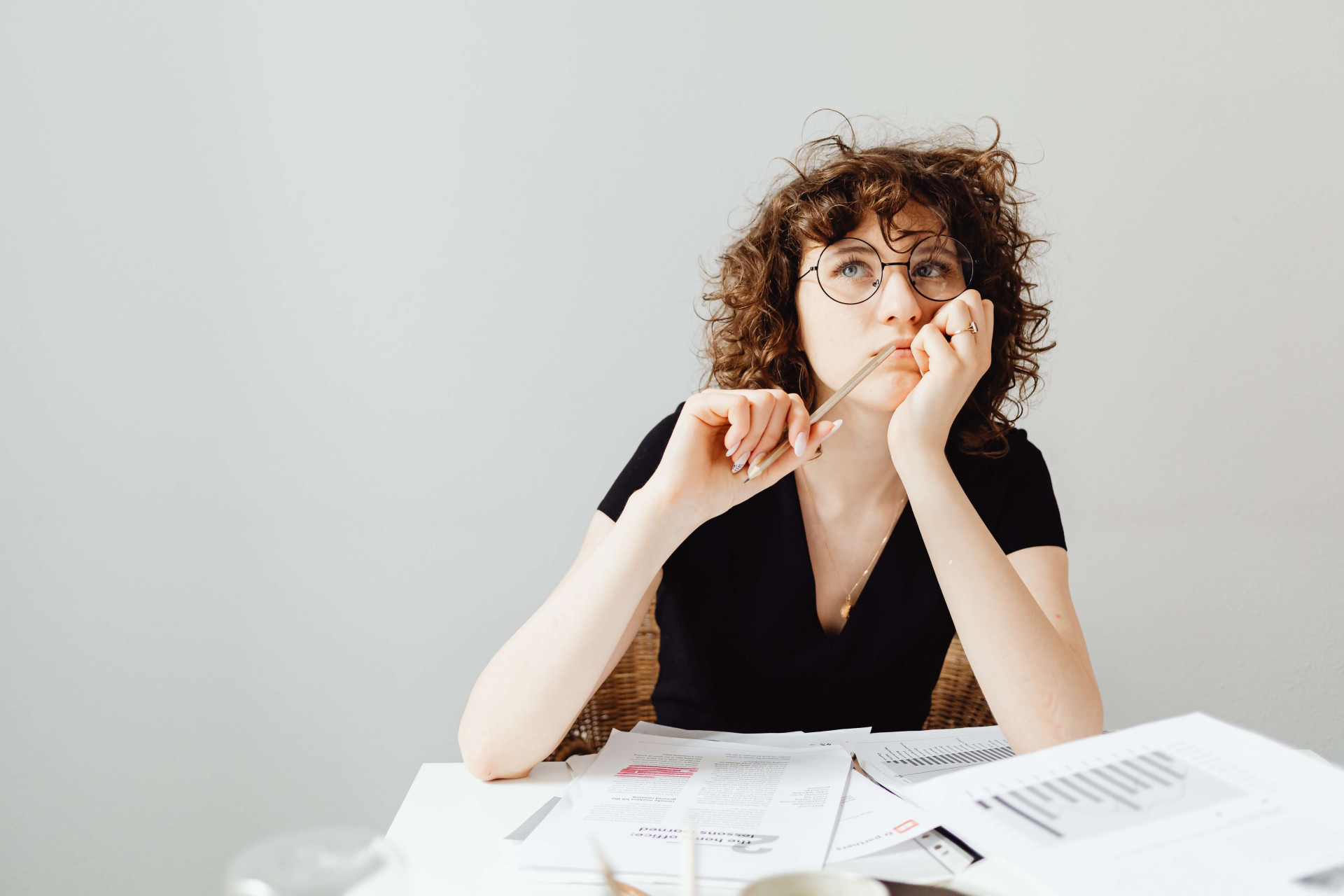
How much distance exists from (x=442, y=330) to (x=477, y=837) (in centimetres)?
116

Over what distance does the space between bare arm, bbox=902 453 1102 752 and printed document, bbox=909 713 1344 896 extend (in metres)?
0.29

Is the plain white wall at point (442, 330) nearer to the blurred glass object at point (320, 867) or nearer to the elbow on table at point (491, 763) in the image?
the elbow on table at point (491, 763)

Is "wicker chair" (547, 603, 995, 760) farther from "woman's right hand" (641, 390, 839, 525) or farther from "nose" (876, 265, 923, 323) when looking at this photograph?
"nose" (876, 265, 923, 323)

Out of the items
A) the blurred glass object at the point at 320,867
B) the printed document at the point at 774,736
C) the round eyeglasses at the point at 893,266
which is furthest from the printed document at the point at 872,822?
the round eyeglasses at the point at 893,266

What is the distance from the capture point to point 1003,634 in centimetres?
98

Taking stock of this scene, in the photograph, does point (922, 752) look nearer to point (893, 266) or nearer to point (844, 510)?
point (844, 510)

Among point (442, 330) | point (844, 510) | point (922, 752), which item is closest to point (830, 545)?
point (844, 510)

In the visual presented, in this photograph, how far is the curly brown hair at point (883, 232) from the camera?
1.24 metres

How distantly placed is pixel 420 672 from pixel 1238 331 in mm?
1867

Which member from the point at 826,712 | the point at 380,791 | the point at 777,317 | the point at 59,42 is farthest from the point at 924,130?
the point at 380,791

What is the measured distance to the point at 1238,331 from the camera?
5.90 ft

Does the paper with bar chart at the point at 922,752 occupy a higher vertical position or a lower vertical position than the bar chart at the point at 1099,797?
lower

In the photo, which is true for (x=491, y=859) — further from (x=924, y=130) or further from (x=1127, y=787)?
(x=924, y=130)

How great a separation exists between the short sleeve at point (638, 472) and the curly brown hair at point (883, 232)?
0.18 m
